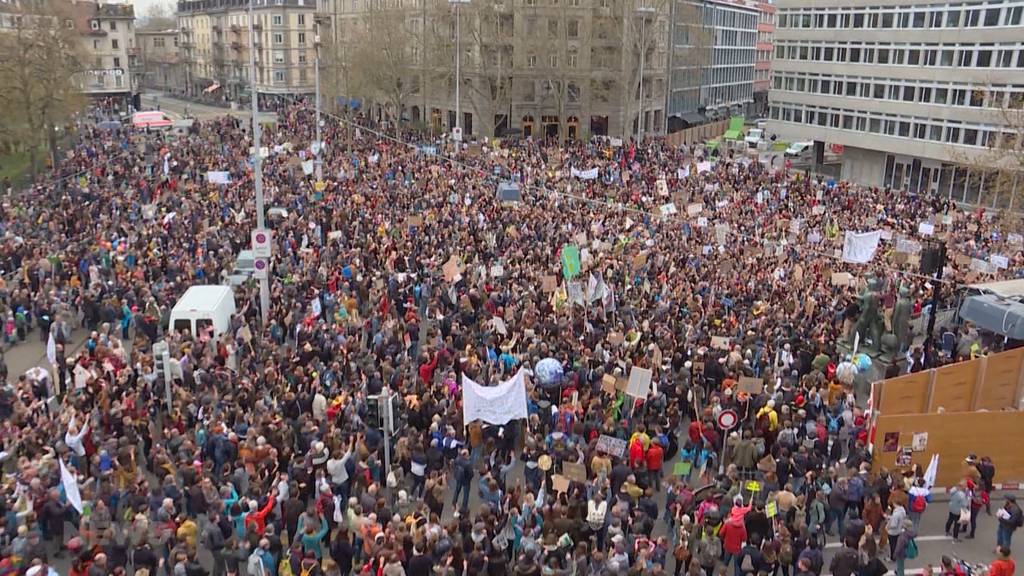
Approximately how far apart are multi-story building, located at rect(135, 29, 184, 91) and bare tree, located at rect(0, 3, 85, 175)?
86.0 meters

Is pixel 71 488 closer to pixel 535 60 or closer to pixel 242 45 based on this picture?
pixel 535 60

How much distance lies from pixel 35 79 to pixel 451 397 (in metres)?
41.1

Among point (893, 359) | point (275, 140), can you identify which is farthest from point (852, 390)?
point (275, 140)

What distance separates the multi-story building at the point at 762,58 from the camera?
109000 millimetres

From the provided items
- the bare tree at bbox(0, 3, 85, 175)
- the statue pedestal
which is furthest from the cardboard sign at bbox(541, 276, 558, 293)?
the bare tree at bbox(0, 3, 85, 175)

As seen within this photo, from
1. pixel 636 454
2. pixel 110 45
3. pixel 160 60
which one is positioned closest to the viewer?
pixel 636 454

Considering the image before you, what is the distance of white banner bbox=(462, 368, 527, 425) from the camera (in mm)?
13945

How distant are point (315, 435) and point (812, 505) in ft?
24.7

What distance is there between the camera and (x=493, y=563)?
10.8 meters

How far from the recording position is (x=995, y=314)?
761 inches

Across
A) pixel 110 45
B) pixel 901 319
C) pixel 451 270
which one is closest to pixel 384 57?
pixel 451 270

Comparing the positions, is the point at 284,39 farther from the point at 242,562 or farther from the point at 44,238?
the point at 242,562

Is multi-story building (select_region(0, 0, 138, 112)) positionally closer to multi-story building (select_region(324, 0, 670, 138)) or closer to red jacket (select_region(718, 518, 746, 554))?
multi-story building (select_region(324, 0, 670, 138))

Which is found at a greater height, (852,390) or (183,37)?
(183,37)
